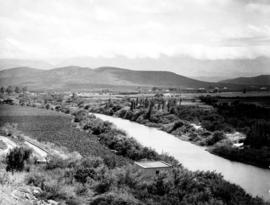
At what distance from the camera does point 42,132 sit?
5022 centimetres

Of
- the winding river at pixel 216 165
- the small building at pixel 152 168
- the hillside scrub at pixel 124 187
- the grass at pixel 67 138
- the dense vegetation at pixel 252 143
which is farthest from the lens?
the dense vegetation at pixel 252 143

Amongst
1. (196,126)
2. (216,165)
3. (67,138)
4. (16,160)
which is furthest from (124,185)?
(196,126)

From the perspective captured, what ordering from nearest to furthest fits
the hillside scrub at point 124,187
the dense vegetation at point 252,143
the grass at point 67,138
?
the hillside scrub at point 124,187, the grass at point 67,138, the dense vegetation at point 252,143

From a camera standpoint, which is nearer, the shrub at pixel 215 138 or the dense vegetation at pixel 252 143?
the dense vegetation at pixel 252 143

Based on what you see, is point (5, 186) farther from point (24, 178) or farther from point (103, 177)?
point (103, 177)

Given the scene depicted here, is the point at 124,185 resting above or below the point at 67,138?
above

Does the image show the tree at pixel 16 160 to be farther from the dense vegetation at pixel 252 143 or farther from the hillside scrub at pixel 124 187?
the dense vegetation at pixel 252 143

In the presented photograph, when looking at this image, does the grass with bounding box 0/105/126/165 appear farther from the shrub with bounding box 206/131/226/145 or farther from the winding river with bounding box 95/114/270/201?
the shrub with bounding box 206/131/226/145

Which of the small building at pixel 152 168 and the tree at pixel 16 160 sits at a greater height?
the tree at pixel 16 160

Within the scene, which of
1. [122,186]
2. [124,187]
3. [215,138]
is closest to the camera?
[124,187]

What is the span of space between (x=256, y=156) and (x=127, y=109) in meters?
47.1

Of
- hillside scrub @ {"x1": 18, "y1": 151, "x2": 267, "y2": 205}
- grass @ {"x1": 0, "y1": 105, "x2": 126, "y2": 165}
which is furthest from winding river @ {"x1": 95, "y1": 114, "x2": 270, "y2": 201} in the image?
grass @ {"x1": 0, "y1": 105, "x2": 126, "y2": 165}

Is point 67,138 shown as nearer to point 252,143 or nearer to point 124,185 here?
point 252,143


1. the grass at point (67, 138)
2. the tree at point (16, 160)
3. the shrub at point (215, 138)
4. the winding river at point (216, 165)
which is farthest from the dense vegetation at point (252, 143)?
the tree at point (16, 160)
